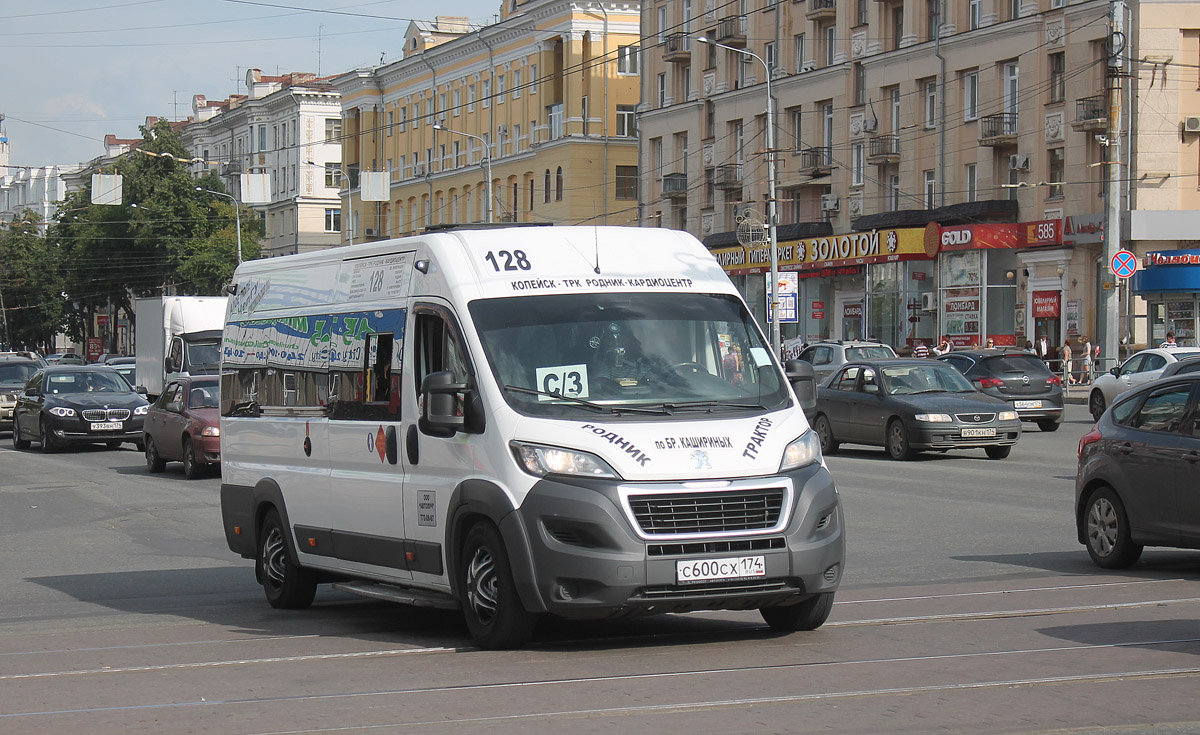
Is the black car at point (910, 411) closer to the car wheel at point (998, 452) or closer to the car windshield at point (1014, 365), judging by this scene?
the car wheel at point (998, 452)

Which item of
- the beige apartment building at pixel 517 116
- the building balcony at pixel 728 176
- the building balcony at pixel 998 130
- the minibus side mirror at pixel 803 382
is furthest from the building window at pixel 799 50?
the minibus side mirror at pixel 803 382

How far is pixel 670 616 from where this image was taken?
10.2 meters

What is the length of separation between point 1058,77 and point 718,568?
44848 millimetres

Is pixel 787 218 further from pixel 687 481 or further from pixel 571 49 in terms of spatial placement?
pixel 687 481

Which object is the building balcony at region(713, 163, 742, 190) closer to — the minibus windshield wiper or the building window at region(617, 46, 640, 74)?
the building window at region(617, 46, 640, 74)

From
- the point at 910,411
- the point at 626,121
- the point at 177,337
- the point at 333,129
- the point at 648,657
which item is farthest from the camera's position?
the point at 333,129

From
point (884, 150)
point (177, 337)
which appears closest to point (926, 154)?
point (884, 150)

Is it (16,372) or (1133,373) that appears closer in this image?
(1133,373)

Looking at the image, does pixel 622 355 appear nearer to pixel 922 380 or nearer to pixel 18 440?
pixel 922 380

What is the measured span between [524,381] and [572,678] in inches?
66.8

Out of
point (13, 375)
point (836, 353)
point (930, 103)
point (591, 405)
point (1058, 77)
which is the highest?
point (930, 103)

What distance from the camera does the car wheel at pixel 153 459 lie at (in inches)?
1010

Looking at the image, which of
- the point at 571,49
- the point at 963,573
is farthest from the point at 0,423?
the point at 571,49

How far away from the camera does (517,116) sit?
84.1 meters
